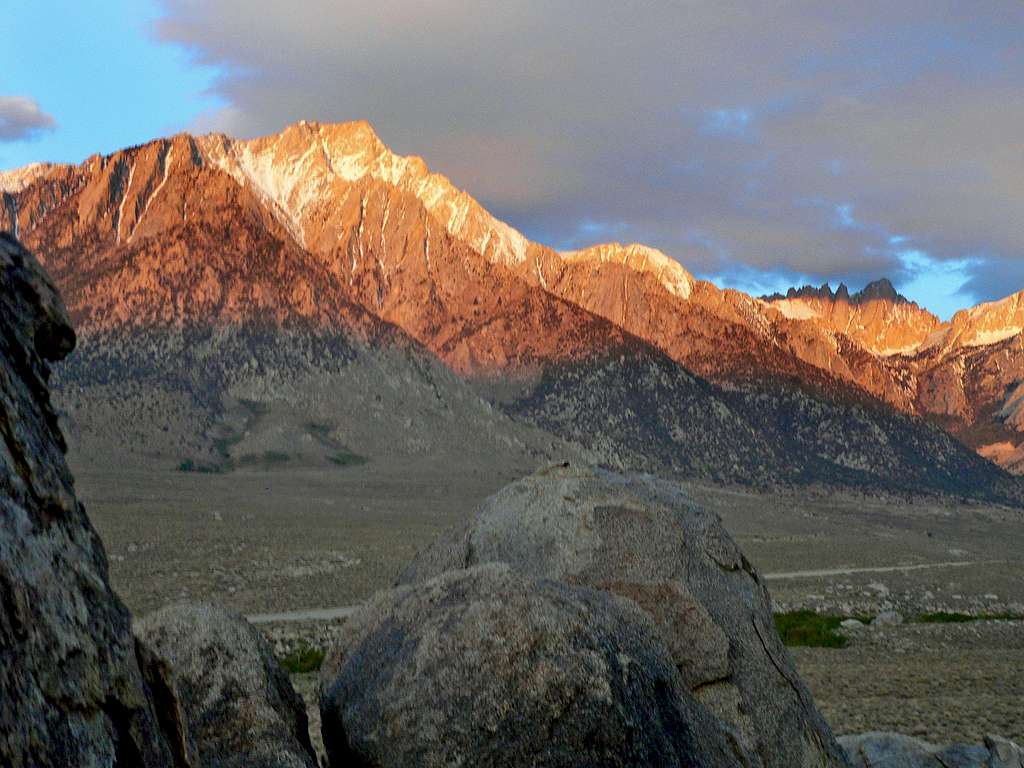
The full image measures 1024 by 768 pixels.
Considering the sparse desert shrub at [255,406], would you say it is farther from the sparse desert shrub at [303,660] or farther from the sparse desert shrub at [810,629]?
the sparse desert shrub at [303,660]

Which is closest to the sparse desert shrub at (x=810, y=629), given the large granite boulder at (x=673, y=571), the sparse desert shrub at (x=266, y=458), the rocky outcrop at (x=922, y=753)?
the rocky outcrop at (x=922, y=753)

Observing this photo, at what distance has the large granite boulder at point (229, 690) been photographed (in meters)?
7.61

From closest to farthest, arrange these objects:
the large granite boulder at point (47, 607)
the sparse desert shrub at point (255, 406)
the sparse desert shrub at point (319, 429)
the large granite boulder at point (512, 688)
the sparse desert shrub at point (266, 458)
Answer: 1. the large granite boulder at point (47, 607)
2. the large granite boulder at point (512, 688)
3. the sparse desert shrub at point (266, 458)
4. the sparse desert shrub at point (319, 429)
5. the sparse desert shrub at point (255, 406)

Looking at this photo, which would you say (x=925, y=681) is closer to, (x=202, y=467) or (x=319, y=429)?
(x=202, y=467)

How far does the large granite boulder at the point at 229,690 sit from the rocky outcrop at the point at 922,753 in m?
7.13

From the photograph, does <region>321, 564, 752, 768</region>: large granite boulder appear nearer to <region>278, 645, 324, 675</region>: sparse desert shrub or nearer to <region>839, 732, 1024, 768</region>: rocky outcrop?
<region>839, 732, 1024, 768</region>: rocky outcrop

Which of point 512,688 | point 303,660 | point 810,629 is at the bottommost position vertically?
point 810,629

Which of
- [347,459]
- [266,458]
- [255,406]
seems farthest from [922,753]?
[255,406]

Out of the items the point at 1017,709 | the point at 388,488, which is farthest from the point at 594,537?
the point at 388,488

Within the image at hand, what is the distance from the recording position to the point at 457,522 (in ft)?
39.0

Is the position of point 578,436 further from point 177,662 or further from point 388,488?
point 177,662

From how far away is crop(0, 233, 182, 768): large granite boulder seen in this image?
15.9ft

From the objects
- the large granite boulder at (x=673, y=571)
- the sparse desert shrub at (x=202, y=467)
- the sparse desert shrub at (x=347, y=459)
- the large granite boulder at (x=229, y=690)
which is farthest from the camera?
the sparse desert shrub at (x=347, y=459)

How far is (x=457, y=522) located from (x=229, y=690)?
168 inches
